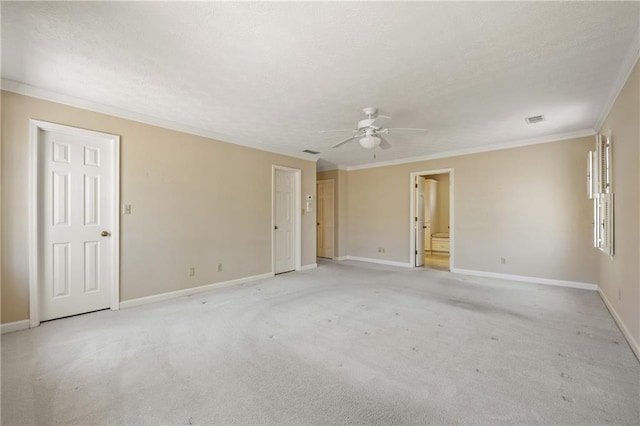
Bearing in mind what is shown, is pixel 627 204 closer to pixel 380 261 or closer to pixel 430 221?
pixel 380 261

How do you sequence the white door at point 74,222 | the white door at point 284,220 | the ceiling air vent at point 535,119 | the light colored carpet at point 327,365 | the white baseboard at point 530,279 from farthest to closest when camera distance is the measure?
1. the white door at point 284,220
2. the white baseboard at point 530,279
3. the ceiling air vent at point 535,119
4. the white door at point 74,222
5. the light colored carpet at point 327,365

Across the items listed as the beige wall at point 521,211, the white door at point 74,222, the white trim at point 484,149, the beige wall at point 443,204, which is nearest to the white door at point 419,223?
the beige wall at point 521,211

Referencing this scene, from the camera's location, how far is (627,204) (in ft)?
8.82

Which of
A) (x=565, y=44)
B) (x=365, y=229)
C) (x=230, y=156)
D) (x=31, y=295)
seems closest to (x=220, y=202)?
(x=230, y=156)

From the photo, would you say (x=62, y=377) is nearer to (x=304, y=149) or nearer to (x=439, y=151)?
(x=304, y=149)

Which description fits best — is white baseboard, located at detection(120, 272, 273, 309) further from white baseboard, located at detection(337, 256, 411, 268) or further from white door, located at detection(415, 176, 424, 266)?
white door, located at detection(415, 176, 424, 266)

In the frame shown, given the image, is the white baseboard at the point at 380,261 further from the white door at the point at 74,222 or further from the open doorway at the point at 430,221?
the white door at the point at 74,222

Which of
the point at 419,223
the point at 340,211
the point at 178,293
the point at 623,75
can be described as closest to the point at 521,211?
the point at 419,223

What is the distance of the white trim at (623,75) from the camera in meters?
2.29

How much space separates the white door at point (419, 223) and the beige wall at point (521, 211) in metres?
0.22

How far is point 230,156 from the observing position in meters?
4.90

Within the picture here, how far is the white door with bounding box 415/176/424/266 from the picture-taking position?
6609 millimetres

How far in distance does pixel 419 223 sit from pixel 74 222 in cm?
608

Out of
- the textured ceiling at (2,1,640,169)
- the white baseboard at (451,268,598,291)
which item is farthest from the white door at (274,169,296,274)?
the white baseboard at (451,268,598,291)
